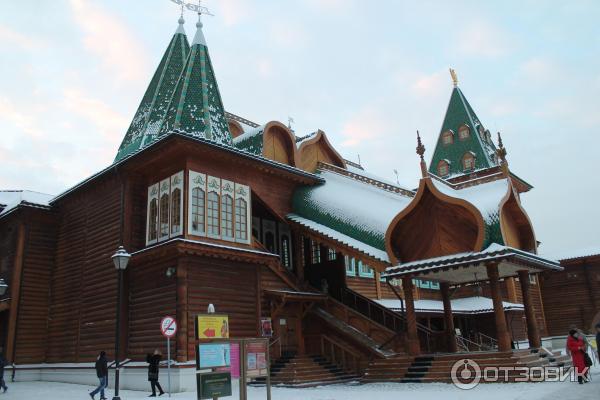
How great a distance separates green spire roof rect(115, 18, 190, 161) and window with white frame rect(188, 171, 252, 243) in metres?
5.21

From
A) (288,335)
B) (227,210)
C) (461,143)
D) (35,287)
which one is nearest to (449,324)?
(288,335)

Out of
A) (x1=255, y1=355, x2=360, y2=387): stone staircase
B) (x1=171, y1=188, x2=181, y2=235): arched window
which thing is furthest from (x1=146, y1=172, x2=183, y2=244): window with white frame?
(x1=255, y1=355, x2=360, y2=387): stone staircase

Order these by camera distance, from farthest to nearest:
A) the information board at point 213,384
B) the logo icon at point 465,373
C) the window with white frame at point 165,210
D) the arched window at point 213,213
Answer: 1. the arched window at point 213,213
2. the window with white frame at point 165,210
3. the logo icon at point 465,373
4. the information board at point 213,384

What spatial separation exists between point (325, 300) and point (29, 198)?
47.8 ft

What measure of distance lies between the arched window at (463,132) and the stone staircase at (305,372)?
2630 cm

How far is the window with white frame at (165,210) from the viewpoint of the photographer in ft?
57.7

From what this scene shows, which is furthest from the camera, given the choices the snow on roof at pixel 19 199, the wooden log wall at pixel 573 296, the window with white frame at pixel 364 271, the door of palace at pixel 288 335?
the wooden log wall at pixel 573 296

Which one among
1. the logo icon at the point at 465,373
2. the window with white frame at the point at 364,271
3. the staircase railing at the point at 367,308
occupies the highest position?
the window with white frame at the point at 364,271

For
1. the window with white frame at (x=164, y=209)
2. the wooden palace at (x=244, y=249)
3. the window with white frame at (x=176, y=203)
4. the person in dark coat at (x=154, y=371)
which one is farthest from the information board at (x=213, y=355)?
the window with white frame at (x=164, y=209)

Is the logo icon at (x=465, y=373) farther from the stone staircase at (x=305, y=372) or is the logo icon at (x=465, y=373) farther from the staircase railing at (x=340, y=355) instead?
the staircase railing at (x=340, y=355)

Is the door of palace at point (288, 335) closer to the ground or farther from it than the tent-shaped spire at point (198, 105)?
closer to the ground

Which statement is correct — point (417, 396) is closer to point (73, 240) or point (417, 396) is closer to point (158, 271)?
point (158, 271)

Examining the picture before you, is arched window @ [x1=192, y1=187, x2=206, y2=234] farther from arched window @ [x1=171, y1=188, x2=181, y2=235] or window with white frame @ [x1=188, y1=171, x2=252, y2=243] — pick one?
arched window @ [x1=171, y1=188, x2=181, y2=235]

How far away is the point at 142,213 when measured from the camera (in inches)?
759
